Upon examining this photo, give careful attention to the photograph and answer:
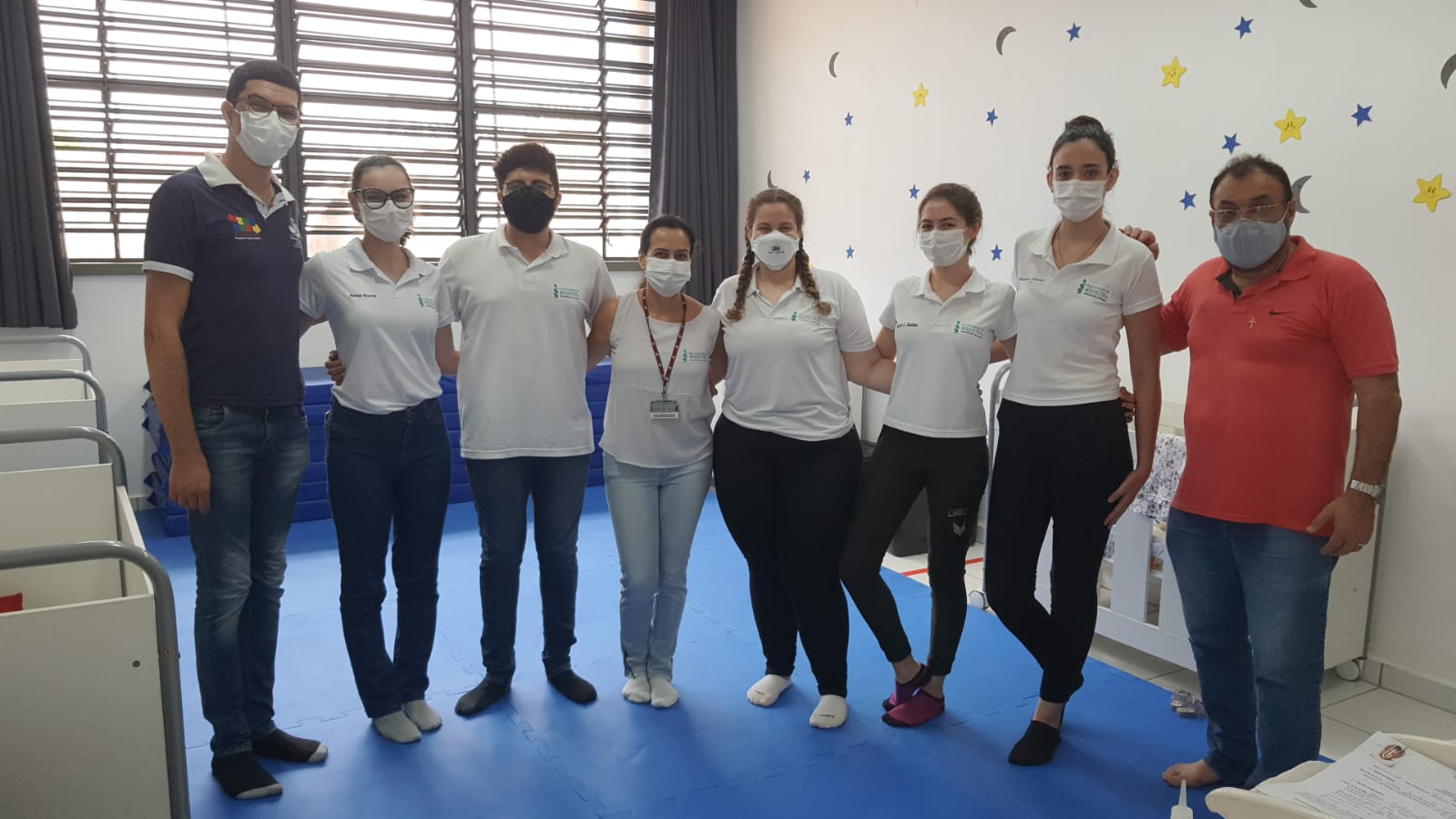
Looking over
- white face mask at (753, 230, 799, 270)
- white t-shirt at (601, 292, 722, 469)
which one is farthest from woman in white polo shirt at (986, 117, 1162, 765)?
white t-shirt at (601, 292, 722, 469)

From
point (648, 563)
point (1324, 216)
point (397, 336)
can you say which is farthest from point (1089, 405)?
point (397, 336)

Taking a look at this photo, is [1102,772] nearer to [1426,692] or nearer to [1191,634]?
[1191,634]

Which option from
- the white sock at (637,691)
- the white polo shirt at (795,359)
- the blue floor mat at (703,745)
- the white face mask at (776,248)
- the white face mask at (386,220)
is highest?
the white face mask at (386,220)

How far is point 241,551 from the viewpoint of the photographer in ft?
7.59

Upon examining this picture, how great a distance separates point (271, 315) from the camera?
228 centimetres

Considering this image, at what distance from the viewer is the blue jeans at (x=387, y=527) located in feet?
8.11

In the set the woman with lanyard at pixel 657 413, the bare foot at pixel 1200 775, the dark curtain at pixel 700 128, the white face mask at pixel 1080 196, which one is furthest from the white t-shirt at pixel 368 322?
the dark curtain at pixel 700 128

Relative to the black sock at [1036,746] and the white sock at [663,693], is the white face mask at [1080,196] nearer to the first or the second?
the black sock at [1036,746]

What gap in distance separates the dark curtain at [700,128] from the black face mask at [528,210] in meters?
3.72

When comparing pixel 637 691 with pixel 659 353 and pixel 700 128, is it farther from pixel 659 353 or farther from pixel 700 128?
pixel 700 128

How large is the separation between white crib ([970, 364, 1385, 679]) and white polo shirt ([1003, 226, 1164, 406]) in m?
0.54

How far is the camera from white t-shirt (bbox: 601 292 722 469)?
2695mm

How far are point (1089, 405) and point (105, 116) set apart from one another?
516cm

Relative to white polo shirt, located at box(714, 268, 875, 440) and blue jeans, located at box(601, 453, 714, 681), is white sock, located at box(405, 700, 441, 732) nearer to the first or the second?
blue jeans, located at box(601, 453, 714, 681)
